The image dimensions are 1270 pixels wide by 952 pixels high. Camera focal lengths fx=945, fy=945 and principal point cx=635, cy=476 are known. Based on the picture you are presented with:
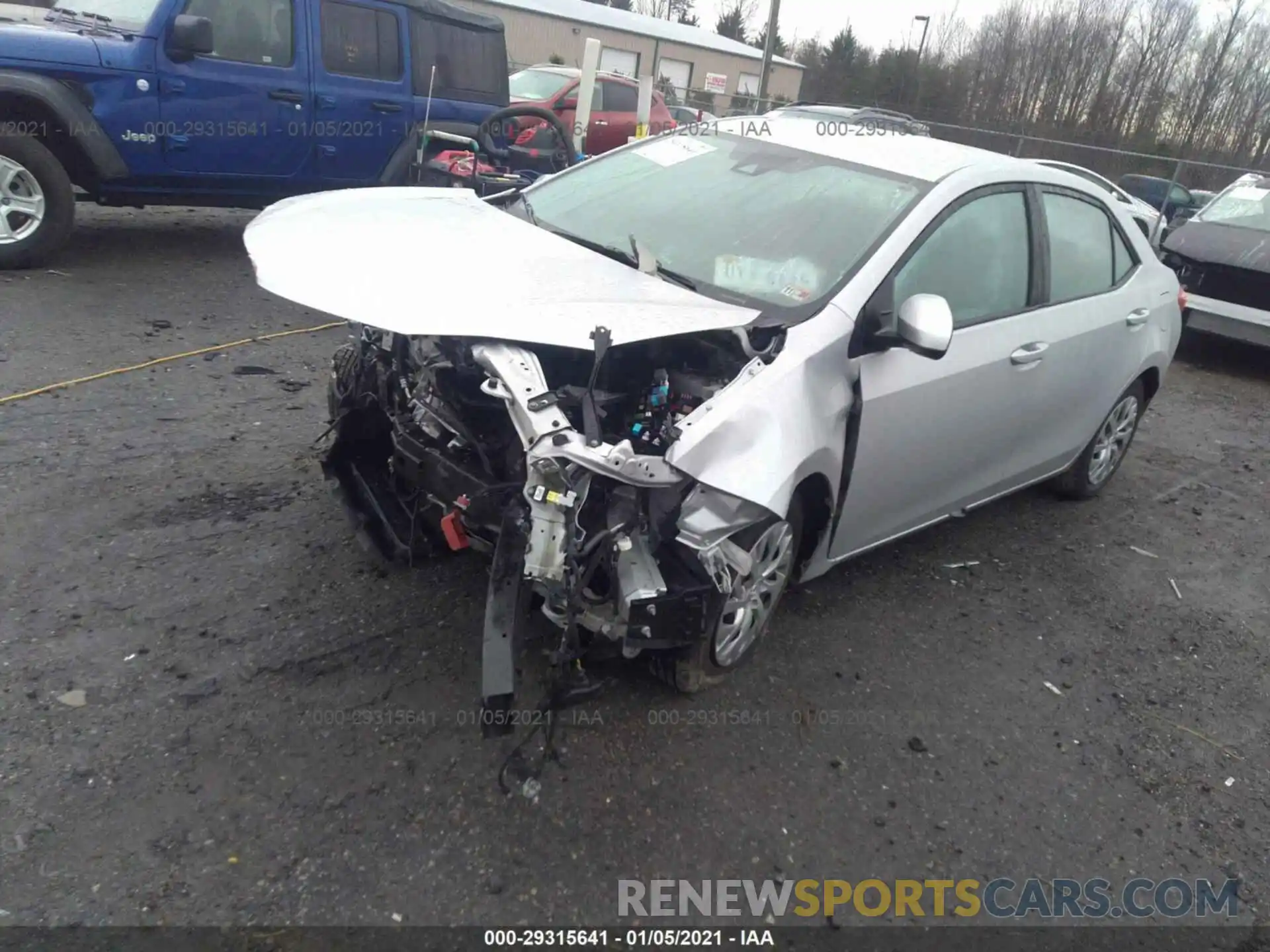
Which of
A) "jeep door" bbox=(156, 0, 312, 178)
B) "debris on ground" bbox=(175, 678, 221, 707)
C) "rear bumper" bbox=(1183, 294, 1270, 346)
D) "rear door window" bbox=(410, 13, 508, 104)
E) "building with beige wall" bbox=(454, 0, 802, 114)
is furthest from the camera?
"building with beige wall" bbox=(454, 0, 802, 114)

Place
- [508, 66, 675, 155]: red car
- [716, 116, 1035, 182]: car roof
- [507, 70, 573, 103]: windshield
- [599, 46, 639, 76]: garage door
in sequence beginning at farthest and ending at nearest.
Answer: [599, 46, 639, 76]: garage door
[507, 70, 573, 103]: windshield
[508, 66, 675, 155]: red car
[716, 116, 1035, 182]: car roof

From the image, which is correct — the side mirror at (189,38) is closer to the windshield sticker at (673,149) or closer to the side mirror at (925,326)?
the windshield sticker at (673,149)

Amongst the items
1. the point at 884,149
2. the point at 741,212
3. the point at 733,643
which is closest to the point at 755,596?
the point at 733,643

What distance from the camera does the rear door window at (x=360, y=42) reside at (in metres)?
7.50

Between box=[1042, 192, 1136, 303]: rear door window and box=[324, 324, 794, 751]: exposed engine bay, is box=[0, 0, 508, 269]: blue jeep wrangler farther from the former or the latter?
box=[1042, 192, 1136, 303]: rear door window

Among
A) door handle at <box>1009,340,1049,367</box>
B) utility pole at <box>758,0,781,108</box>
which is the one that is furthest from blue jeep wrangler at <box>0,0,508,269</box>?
utility pole at <box>758,0,781,108</box>

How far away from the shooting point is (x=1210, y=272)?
28.4 ft

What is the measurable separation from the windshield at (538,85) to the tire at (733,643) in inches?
466

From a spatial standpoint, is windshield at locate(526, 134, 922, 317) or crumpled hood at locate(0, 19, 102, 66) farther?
crumpled hood at locate(0, 19, 102, 66)

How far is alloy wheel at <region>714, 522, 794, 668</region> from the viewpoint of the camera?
303 cm

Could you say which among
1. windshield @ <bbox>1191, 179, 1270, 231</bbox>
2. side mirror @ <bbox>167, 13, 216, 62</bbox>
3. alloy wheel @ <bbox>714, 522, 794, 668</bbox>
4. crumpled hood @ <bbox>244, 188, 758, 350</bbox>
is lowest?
alloy wheel @ <bbox>714, 522, 794, 668</bbox>

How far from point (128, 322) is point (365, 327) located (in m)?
3.05

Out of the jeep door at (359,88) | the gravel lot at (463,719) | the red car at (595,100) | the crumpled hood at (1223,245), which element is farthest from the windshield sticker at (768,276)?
the red car at (595,100)

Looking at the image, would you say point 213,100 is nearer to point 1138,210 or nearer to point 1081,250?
point 1081,250
